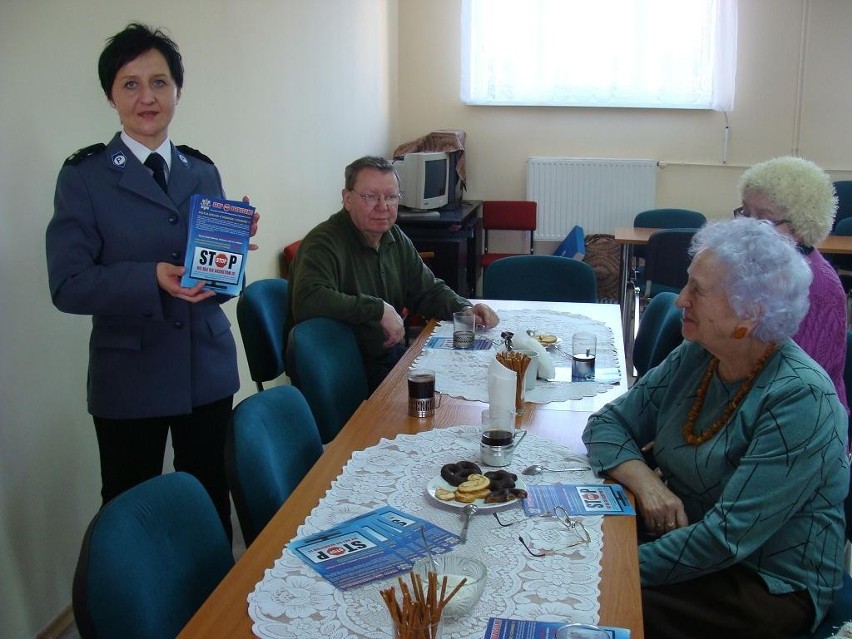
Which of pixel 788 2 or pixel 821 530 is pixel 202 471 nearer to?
pixel 821 530

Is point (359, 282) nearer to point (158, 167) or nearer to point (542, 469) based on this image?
point (158, 167)

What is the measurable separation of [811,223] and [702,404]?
1.01m

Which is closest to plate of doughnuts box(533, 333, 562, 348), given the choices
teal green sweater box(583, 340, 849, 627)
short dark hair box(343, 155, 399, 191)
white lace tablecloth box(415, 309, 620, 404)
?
white lace tablecloth box(415, 309, 620, 404)

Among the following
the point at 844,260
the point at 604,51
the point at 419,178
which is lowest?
the point at 844,260

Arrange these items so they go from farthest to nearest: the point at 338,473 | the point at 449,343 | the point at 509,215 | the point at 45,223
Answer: the point at 509,215 → the point at 449,343 → the point at 45,223 → the point at 338,473

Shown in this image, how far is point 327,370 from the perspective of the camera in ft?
8.59

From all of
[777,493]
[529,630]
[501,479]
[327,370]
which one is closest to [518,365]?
[501,479]

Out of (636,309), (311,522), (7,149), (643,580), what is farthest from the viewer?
(636,309)

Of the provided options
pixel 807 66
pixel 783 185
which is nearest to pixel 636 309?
pixel 807 66

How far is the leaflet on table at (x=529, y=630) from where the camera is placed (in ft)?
4.10

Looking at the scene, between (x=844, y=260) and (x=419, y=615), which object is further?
(x=844, y=260)

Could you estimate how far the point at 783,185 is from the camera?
263 centimetres

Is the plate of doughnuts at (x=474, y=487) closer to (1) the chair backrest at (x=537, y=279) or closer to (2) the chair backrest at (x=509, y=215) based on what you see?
(1) the chair backrest at (x=537, y=279)

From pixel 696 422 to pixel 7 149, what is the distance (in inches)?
74.0
